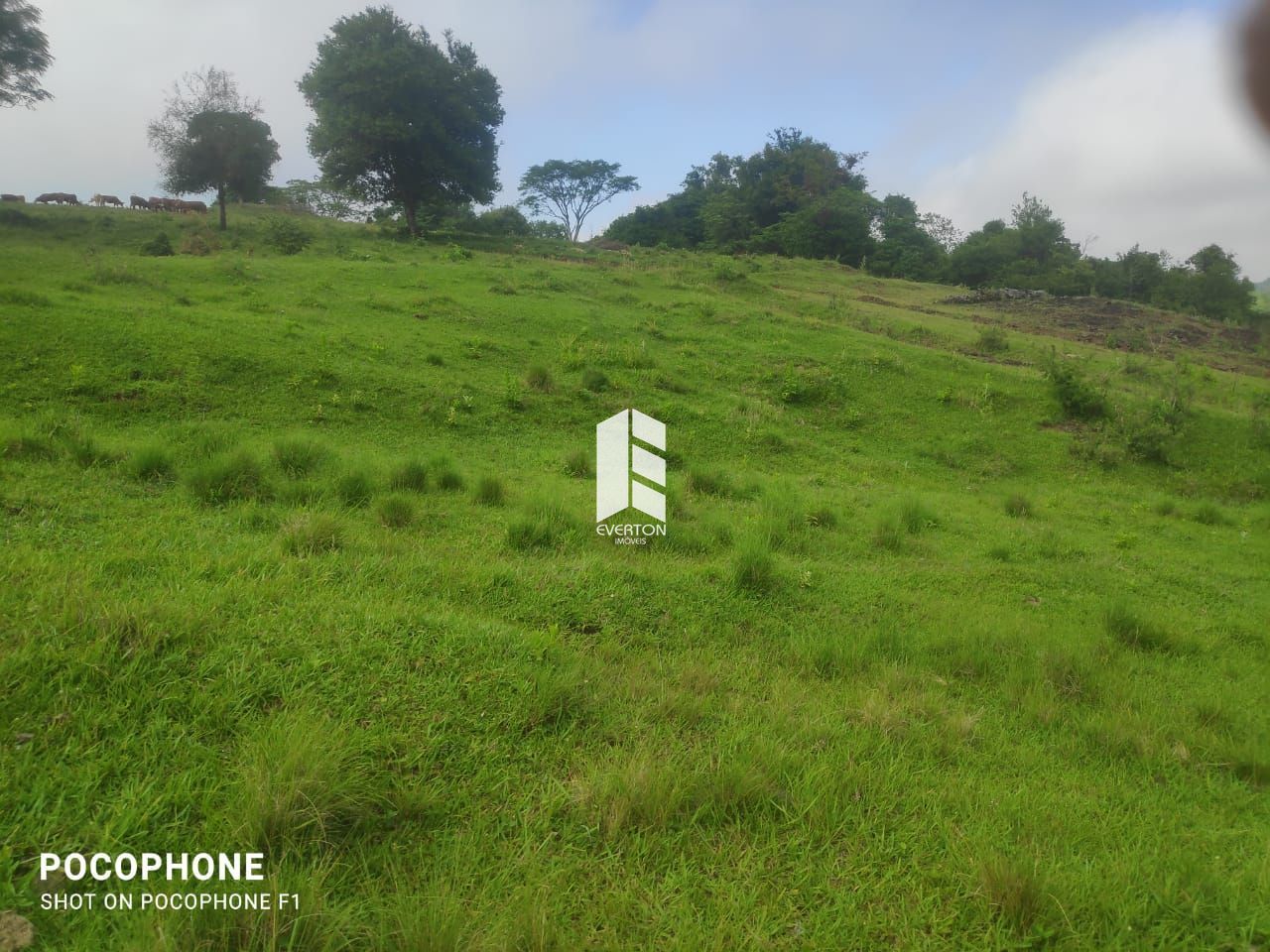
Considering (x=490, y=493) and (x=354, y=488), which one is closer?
(x=354, y=488)

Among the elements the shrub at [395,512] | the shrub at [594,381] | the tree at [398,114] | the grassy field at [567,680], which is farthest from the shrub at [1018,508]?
the tree at [398,114]

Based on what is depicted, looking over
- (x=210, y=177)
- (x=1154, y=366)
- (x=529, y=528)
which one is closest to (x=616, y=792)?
(x=529, y=528)

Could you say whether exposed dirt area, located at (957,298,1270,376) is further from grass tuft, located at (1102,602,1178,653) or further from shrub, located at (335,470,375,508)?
shrub, located at (335,470,375,508)

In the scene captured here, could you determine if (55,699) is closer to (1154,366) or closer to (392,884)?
(392,884)

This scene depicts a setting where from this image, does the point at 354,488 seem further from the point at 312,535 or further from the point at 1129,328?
the point at 1129,328

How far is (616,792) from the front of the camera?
8.09 feet

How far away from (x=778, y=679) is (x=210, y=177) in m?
31.9

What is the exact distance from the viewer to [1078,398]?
13375 mm

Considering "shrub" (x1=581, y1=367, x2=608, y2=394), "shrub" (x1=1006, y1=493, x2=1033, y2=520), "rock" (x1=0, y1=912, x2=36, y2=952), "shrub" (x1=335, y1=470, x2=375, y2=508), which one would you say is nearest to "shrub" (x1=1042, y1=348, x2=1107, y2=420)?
"shrub" (x1=1006, y1=493, x2=1033, y2=520)

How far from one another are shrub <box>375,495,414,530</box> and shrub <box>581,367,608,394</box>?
20.6ft

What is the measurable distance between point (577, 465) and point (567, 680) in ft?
16.1

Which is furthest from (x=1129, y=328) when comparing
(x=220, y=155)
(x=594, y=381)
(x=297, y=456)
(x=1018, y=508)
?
(x=220, y=155)

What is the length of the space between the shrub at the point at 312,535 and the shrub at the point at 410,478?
62.2 inches

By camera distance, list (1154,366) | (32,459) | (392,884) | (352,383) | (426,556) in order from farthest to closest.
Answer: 1. (1154,366)
2. (352,383)
3. (32,459)
4. (426,556)
5. (392,884)
